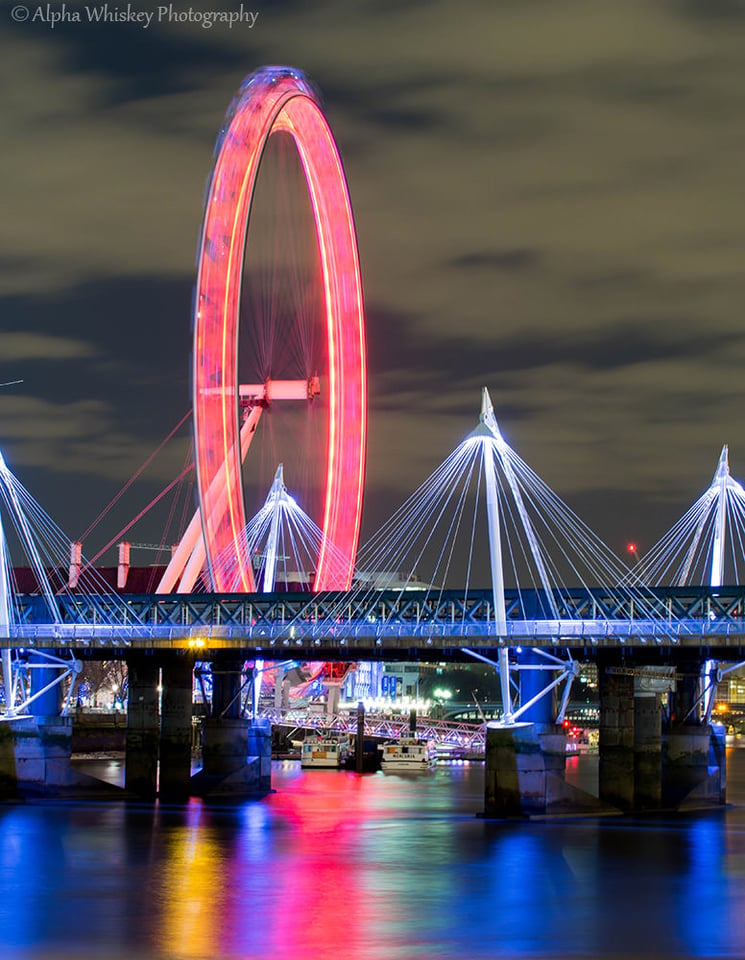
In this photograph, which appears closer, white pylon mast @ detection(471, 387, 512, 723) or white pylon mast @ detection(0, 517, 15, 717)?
white pylon mast @ detection(471, 387, 512, 723)

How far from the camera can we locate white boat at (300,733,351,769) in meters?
Result: 100

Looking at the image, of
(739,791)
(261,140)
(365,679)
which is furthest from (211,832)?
(365,679)

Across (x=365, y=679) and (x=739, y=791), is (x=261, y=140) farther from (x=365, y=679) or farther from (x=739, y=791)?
(x=365, y=679)

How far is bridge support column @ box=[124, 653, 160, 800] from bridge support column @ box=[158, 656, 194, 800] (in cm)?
40

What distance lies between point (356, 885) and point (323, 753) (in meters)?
61.6

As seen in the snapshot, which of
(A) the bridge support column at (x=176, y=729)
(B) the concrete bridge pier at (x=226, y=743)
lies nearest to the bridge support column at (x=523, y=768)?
(A) the bridge support column at (x=176, y=729)

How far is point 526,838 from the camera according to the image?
1903 inches

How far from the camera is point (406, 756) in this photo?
101m

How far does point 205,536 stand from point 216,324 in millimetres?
7003

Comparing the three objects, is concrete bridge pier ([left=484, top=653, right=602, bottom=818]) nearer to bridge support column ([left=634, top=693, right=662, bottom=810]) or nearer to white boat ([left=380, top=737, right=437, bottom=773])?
bridge support column ([left=634, top=693, right=662, bottom=810])

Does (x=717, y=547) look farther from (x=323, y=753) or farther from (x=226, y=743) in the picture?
(x=323, y=753)

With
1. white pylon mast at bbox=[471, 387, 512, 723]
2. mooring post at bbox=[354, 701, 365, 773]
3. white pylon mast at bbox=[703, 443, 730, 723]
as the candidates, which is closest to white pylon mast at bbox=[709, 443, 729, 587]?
white pylon mast at bbox=[703, 443, 730, 723]

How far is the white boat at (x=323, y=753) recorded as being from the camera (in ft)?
329

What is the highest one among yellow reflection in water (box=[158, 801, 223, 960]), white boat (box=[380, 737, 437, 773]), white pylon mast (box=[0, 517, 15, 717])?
white pylon mast (box=[0, 517, 15, 717])
